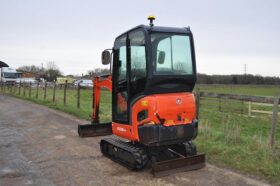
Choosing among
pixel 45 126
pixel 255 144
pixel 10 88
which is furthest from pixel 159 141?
pixel 10 88

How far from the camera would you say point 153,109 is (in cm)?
578

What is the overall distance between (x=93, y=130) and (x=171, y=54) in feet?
13.8

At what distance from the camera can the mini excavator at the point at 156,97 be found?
19.1 feet

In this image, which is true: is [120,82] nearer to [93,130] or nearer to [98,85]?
[98,85]

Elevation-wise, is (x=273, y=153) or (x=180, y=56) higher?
(x=180, y=56)

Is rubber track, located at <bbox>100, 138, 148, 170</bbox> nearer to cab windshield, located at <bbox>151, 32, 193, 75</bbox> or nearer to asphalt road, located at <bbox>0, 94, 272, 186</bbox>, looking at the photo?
asphalt road, located at <bbox>0, 94, 272, 186</bbox>

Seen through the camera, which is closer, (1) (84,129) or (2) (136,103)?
(2) (136,103)

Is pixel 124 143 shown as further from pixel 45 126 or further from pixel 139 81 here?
pixel 45 126

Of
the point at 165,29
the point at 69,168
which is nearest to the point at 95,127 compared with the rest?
the point at 69,168

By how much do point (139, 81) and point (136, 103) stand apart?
39 cm

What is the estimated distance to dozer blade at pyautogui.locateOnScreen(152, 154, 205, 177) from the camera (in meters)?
5.84

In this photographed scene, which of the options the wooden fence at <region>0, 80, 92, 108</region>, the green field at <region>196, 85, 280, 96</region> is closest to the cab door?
the wooden fence at <region>0, 80, 92, 108</region>

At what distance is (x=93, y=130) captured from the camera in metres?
9.40

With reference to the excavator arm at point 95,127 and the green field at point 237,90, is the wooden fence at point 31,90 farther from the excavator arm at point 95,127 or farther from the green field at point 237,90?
the green field at point 237,90
